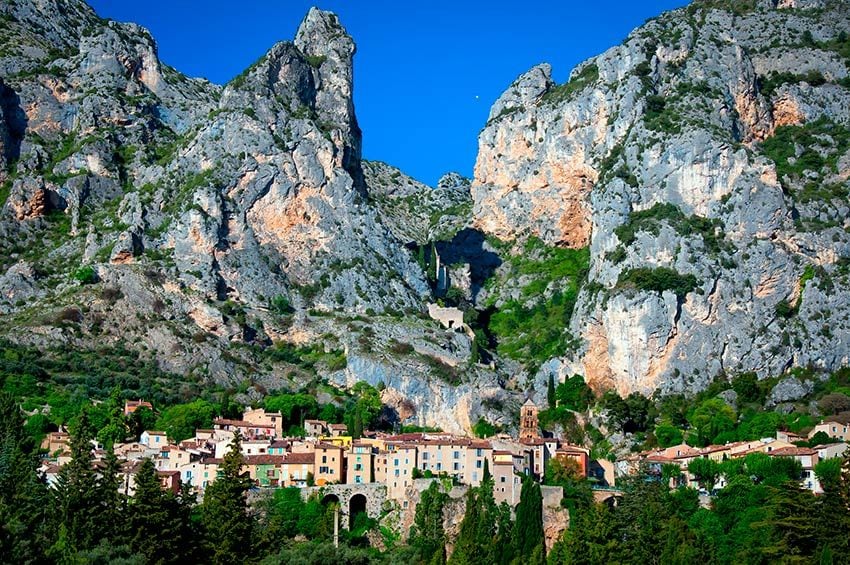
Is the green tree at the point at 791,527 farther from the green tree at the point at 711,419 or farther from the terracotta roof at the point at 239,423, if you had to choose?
the terracotta roof at the point at 239,423

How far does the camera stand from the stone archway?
8800 centimetres

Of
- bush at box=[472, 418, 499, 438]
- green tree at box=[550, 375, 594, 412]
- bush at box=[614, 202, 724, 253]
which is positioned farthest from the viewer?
bush at box=[614, 202, 724, 253]

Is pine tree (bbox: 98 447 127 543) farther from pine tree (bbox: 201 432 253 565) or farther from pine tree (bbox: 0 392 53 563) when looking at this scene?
pine tree (bbox: 201 432 253 565)

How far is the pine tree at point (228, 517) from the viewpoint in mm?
75250

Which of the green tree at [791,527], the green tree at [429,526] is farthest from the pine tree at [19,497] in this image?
the green tree at [791,527]

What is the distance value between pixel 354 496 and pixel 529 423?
24.6m

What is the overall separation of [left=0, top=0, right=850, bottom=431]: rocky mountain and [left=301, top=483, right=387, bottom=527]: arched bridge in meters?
27.5

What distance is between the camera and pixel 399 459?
9088 centimetres

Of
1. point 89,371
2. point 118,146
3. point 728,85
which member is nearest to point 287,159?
point 118,146

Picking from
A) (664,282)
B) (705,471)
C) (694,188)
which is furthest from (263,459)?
(694,188)

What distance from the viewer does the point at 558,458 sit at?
97.2m

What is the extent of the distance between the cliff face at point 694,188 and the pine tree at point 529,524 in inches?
1389

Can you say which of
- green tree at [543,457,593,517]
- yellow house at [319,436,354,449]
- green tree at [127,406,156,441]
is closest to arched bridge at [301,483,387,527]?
yellow house at [319,436,354,449]

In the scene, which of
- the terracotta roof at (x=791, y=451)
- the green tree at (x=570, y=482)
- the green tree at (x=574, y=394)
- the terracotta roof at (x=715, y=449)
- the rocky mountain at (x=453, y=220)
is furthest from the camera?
the rocky mountain at (x=453, y=220)
